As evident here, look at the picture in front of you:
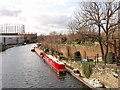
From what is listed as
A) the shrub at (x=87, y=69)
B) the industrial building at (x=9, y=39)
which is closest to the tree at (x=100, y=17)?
the shrub at (x=87, y=69)

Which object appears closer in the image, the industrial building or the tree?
the tree

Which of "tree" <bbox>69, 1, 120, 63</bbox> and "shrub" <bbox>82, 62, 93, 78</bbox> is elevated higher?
"tree" <bbox>69, 1, 120, 63</bbox>

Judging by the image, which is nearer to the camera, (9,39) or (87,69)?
(87,69)

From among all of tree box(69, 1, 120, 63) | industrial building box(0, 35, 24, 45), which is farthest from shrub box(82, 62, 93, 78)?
industrial building box(0, 35, 24, 45)

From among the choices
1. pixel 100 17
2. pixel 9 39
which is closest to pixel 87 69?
pixel 100 17

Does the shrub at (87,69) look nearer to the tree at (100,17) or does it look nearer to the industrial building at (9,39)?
the tree at (100,17)

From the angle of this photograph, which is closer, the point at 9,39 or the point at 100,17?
the point at 100,17

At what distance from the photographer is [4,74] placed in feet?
73.1

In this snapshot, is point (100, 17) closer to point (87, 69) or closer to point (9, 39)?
point (87, 69)

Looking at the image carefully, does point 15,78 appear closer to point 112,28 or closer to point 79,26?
point 79,26

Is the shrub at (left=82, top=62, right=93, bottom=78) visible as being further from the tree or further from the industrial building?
the industrial building

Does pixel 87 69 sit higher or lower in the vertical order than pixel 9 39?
lower

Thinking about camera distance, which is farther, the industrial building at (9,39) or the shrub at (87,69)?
the industrial building at (9,39)

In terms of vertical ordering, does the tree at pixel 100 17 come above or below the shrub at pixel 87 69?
above
